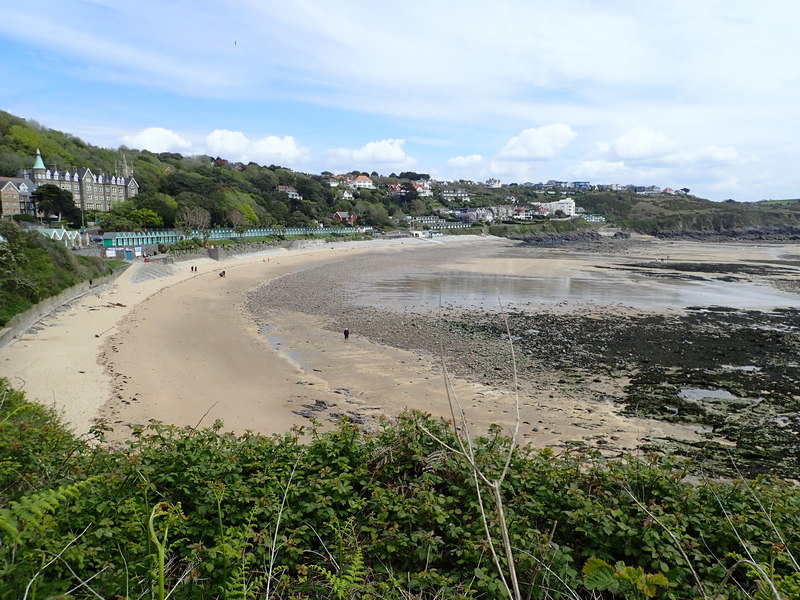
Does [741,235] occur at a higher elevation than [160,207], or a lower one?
lower

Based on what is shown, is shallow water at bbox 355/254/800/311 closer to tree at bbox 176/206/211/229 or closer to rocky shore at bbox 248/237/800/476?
rocky shore at bbox 248/237/800/476

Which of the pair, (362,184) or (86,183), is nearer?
(86,183)

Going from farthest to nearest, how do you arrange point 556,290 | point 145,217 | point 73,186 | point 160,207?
point 73,186 < point 160,207 < point 145,217 < point 556,290

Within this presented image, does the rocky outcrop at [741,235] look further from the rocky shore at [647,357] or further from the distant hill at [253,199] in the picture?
the rocky shore at [647,357]

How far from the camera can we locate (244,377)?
14.0 metres

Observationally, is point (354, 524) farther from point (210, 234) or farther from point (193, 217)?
point (193, 217)

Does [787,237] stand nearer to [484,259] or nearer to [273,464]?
[484,259]

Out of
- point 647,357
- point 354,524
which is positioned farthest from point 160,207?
point 354,524

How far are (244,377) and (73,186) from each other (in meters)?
56.5

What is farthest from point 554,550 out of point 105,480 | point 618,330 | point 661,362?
point 618,330

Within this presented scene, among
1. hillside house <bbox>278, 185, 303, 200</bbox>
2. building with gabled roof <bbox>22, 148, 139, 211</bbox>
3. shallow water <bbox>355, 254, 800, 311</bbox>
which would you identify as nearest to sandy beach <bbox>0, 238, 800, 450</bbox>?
shallow water <bbox>355, 254, 800, 311</bbox>

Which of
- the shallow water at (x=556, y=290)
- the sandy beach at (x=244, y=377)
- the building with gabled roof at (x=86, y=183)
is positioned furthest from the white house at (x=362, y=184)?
the sandy beach at (x=244, y=377)

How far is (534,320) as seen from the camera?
22.0 meters

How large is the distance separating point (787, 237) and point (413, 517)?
111 metres
